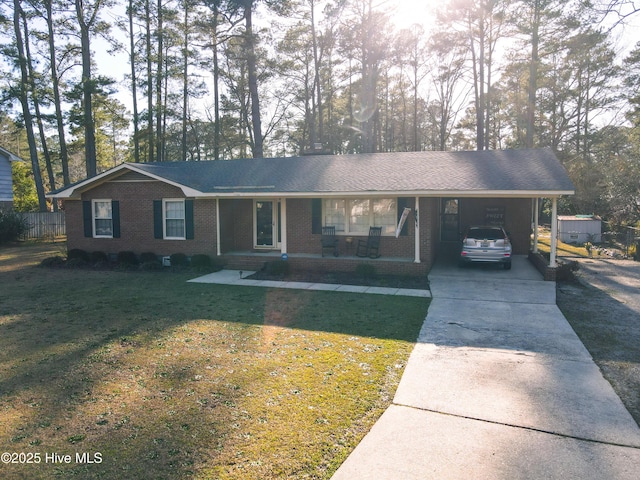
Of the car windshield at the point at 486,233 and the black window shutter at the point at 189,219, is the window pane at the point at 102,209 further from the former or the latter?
the car windshield at the point at 486,233

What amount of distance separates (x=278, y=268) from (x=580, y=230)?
56.6ft

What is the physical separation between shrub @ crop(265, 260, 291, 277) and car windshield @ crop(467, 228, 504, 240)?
5744mm

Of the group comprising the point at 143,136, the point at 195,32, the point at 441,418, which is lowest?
the point at 441,418

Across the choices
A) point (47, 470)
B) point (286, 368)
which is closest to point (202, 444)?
point (47, 470)

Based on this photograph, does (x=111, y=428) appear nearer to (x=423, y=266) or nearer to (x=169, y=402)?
(x=169, y=402)

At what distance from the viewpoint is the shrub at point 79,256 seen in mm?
15014

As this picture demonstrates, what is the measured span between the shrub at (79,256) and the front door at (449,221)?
1351 centimetres

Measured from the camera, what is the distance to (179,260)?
14570 mm

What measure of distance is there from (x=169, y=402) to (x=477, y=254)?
1061cm

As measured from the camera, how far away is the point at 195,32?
2642cm

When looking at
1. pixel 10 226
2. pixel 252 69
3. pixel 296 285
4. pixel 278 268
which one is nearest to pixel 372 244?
pixel 278 268

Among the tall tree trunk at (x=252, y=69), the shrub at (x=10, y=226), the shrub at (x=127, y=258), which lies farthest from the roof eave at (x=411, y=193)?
the shrub at (x=10, y=226)

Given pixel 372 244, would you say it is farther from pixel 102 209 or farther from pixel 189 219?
pixel 102 209

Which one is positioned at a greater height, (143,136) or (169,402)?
(143,136)
